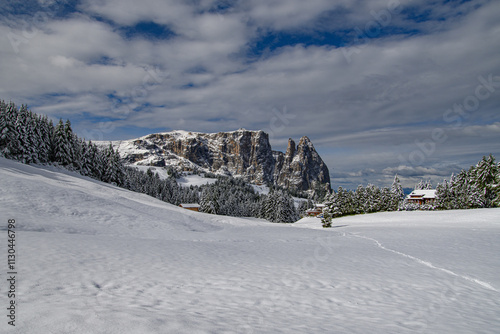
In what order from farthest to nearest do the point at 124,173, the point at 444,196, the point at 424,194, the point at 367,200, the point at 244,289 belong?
1. the point at 424,194
2. the point at 367,200
3. the point at 124,173
4. the point at 444,196
5. the point at 244,289

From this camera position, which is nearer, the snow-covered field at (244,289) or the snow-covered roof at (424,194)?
the snow-covered field at (244,289)

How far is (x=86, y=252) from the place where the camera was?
11.6 m

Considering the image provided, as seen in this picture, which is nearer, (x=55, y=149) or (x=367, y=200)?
(x=55, y=149)

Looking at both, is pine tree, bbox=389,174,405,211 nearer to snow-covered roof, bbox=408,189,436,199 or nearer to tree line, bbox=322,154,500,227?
tree line, bbox=322,154,500,227

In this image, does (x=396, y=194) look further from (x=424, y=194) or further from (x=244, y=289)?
(x=244, y=289)

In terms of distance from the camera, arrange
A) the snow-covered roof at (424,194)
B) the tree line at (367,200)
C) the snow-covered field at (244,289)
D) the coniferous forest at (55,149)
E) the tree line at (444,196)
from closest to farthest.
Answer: the snow-covered field at (244,289)
the coniferous forest at (55,149)
the tree line at (444,196)
the tree line at (367,200)
the snow-covered roof at (424,194)

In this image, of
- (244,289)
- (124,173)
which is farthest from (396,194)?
(244,289)

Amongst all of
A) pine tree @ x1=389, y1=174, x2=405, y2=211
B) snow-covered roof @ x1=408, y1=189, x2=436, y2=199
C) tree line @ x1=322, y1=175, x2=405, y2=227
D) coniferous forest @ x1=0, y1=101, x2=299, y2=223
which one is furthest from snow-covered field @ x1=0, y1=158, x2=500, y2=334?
snow-covered roof @ x1=408, y1=189, x2=436, y2=199

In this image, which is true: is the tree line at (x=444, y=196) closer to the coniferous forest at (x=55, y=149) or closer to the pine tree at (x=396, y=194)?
the pine tree at (x=396, y=194)

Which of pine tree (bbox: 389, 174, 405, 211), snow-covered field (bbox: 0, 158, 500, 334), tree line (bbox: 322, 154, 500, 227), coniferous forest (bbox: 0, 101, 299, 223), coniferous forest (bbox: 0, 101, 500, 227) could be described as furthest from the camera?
pine tree (bbox: 389, 174, 405, 211)

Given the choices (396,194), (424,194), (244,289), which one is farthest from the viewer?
(424,194)

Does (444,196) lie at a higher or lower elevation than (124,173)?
higher

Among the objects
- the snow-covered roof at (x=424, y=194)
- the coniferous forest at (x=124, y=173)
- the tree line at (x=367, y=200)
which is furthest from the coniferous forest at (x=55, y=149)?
the snow-covered roof at (x=424, y=194)

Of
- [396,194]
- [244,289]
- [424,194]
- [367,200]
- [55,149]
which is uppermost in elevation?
A: [55,149]
